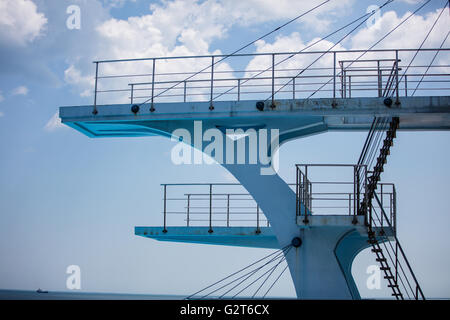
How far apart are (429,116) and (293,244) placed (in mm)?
4692

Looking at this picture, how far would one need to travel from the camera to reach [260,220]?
67.9ft

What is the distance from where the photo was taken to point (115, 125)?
58.3ft

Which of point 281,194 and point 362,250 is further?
point 362,250

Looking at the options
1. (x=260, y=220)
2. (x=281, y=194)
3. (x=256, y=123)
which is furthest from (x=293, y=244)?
(x=260, y=220)

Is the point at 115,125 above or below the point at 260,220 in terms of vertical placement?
above
